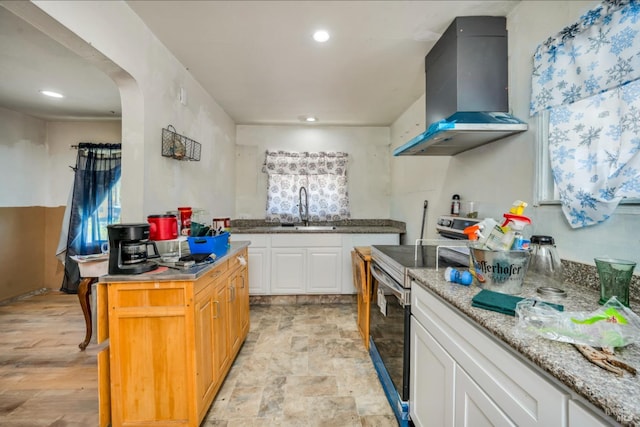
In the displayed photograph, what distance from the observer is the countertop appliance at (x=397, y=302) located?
4.68 feet

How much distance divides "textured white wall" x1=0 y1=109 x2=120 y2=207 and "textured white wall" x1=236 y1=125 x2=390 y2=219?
1.77 metres

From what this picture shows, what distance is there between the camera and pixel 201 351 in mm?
1436

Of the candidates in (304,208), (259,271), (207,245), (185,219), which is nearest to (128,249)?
(207,245)

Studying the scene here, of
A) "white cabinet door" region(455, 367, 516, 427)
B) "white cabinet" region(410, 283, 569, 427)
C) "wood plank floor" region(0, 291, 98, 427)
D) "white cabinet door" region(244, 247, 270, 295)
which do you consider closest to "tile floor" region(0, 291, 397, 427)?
"wood plank floor" region(0, 291, 98, 427)

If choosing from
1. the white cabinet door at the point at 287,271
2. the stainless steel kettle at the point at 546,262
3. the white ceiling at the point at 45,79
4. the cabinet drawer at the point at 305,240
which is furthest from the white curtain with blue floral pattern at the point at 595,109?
the white ceiling at the point at 45,79

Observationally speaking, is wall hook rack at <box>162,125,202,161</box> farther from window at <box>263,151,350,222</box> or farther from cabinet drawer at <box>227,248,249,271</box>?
window at <box>263,151,350,222</box>

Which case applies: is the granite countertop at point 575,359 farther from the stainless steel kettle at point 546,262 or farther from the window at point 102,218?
the window at point 102,218

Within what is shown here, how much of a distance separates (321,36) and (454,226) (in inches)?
64.4

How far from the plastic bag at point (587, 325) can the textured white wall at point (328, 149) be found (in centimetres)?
327

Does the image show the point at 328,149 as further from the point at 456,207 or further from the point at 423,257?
the point at 423,257

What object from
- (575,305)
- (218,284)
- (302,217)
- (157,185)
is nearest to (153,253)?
(218,284)

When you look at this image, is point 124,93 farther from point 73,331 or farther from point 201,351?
point 73,331

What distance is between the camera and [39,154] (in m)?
3.54

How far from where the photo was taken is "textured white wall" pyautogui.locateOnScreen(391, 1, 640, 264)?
106cm
